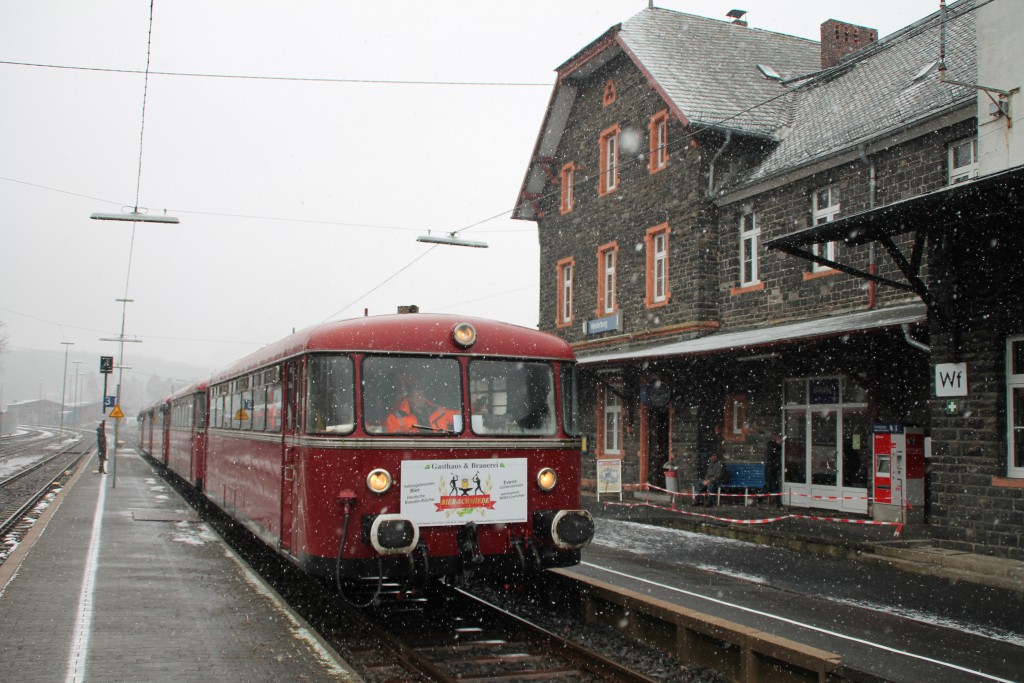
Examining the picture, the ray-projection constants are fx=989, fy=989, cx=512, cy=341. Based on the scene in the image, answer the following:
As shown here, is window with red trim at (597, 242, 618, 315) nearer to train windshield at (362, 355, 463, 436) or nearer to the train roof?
the train roof

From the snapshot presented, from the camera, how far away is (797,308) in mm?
18375

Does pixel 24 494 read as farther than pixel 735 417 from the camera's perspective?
Yes

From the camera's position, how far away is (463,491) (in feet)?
26.3

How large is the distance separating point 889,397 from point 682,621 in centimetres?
977

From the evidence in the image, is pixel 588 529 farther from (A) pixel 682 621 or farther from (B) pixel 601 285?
(B) pixel 601 285

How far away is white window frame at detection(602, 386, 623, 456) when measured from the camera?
2418 cm

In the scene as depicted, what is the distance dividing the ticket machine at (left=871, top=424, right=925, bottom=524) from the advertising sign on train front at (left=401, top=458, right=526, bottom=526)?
345 inches

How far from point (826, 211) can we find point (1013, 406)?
23.0 feet

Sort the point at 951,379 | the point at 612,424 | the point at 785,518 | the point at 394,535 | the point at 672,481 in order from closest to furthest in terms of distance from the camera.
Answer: the point at 394,535 < the point at 951,379 < the point at 785,518 < the point at 672,481 < the point at 612,424

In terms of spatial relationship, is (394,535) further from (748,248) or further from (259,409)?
(748,248)

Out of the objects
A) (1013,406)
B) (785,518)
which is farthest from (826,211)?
(1013,406)

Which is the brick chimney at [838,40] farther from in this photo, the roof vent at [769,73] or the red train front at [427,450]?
the red train front at [427,450]

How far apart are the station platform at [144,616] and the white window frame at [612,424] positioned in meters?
12.9

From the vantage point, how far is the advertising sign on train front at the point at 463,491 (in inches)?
309
